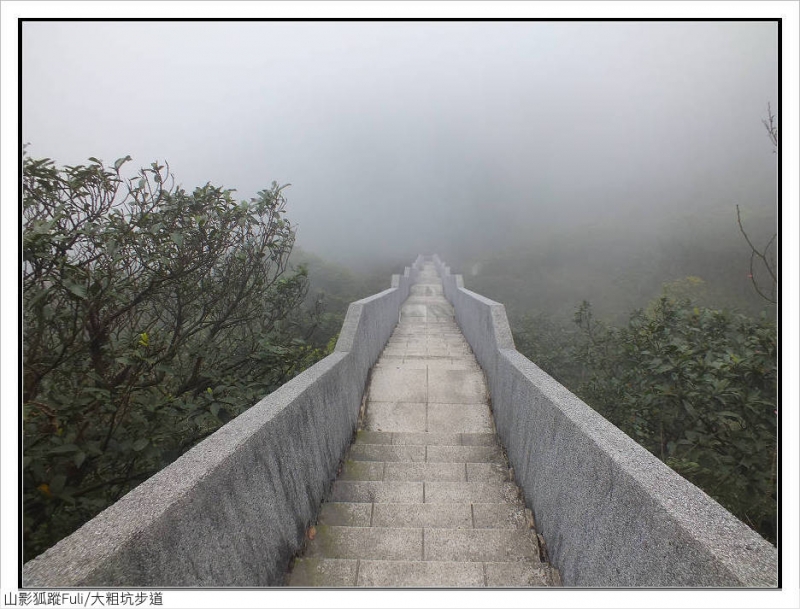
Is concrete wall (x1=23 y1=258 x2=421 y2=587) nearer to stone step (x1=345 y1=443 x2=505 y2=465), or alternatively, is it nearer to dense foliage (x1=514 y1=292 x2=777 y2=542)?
stone step (x1=345 y1=443 x2=505 y2=465)

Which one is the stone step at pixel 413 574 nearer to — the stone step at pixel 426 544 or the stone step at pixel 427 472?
the stone step at pixel 426 544

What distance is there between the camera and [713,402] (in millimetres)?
4238

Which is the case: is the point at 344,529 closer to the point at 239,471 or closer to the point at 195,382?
the point at 239,471

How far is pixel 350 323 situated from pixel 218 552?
3594 mm

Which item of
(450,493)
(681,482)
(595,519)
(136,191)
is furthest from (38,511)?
(681,482)

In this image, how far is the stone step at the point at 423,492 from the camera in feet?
10.5

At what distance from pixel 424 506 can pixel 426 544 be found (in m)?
0.40

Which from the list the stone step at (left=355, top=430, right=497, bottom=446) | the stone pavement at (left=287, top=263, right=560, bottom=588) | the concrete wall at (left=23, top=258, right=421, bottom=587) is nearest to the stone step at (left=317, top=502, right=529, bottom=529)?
the stone pavement at (left=287, top=263, right=560, bottom=588)

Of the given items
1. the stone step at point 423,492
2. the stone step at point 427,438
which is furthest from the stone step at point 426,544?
the stone step at point 427,438

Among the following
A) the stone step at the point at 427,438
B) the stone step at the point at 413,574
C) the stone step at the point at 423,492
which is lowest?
the stone step at the point at 413,574

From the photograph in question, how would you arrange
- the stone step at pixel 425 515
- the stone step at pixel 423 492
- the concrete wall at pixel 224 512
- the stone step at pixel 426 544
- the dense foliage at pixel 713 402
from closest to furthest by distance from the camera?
1. the concrete wall at pixel 224 512
2. the stone step at pixel 426 544
3. the stone step at pixel 425 515
4. the stone step at pixel 423 492
5. the dense foliage at pixel 713 402

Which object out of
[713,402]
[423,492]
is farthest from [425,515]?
[713,402]

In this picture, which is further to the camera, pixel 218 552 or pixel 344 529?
pixel 344 529

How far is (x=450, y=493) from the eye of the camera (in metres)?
3.25
